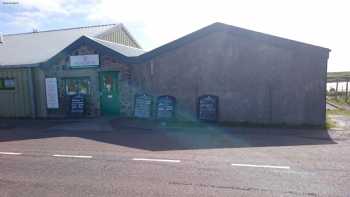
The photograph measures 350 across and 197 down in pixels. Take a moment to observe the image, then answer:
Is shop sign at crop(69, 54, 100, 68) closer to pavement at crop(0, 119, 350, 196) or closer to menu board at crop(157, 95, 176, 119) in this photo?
menu board at crop(157, 95, 176, 119)

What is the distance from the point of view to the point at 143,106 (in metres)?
13.5

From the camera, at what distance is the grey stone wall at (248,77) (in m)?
11.2

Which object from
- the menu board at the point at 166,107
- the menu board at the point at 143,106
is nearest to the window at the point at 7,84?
the menu board at the point at 143,106

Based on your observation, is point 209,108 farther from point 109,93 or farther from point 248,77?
point 109,93

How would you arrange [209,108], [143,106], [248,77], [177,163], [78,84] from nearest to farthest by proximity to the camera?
[177,163]
[248,77]
[209,108]
[143,106]
[78,84]

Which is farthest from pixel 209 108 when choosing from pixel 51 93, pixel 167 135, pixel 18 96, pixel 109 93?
pixel 18 96

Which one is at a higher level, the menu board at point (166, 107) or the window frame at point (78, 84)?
the window frame at point (78, 84)

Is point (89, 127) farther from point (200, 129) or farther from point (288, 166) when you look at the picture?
point (288, 166)

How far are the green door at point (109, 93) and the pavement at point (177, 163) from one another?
3978 mm

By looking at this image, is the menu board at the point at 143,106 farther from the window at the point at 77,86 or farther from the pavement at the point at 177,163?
the window at the point at 77,86

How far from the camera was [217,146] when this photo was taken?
8.05 m

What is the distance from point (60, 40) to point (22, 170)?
1566 cm

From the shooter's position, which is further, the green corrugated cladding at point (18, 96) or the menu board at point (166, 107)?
the green corrugated cladding at point (18, 96)

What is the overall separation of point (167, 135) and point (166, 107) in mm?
3308
